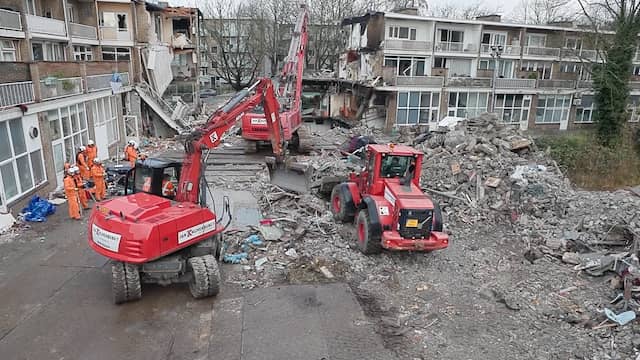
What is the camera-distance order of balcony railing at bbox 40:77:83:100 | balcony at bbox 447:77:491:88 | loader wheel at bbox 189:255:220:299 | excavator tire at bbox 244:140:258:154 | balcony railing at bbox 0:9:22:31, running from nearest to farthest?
loader wheel at bbox 189:255:220:299 < balcony railing at bbox 40:77:83:100 < balcony railing at bbox 0:9:22:31 < excavator tire at bbox 244:140:258:154 < balcony at bbox 447:77:491:88

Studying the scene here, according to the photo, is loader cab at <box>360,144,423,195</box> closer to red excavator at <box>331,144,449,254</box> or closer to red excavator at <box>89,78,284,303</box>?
red excavator at <box>331,144,449,254</box>

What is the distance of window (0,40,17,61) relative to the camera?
57.5 feet

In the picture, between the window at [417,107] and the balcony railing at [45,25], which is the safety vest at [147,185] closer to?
the balcony railing at [45,25]

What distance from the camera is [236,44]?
48.2 m

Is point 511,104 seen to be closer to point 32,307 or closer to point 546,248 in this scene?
point 546,248

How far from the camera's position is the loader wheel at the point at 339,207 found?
11.7 meters

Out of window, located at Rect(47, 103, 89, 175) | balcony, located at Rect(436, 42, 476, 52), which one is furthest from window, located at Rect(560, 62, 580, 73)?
window, located at Rect(47, 103, 89, 175)

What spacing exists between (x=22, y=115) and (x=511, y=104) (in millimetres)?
28732

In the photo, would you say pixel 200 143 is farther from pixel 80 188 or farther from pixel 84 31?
pixel 84 31

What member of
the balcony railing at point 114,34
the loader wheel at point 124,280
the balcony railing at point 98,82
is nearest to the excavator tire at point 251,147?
the balcony railing at point 98,82

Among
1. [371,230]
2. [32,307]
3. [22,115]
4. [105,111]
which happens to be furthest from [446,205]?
[105,111]

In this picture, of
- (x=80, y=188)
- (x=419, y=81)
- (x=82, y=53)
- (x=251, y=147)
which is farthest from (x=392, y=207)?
(x=82, y=53)

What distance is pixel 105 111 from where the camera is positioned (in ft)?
64.8

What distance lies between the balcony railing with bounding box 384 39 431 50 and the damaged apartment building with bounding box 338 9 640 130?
0.20ft
